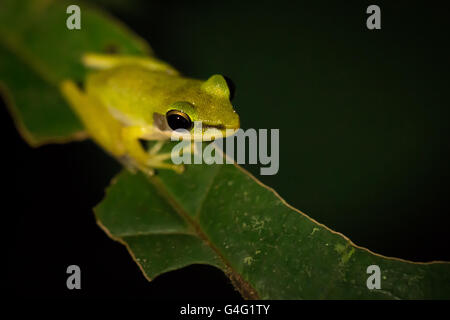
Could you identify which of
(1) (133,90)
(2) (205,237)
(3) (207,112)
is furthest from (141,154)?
(2) (205,237)

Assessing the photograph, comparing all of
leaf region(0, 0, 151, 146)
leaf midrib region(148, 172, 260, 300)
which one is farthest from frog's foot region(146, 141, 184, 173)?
leaf region(0, 0, 151, 146)

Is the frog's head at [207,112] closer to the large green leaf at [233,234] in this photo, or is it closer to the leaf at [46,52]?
the large green leaf at [233,234]

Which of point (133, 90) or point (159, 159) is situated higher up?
point (133, 90)

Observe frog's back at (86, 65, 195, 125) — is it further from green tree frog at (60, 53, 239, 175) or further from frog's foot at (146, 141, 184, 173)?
frog's foot at (146, 141, 184, 173)

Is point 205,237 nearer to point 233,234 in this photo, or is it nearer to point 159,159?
point 233,234

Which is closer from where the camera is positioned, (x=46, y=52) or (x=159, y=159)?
(x=159, y=159)

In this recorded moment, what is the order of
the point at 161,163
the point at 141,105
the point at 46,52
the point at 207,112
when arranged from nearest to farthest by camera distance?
the point at 207,112, the point at 161,163, the point at 141,105, the point at 46,52

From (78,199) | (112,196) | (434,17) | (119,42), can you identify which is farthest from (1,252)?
(434,17)
